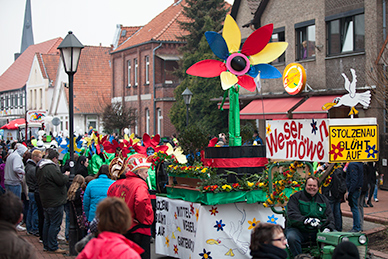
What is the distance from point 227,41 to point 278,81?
1379cm

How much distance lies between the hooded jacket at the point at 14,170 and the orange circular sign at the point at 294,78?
11503mm

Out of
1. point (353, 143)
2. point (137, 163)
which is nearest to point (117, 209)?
point (137, 163)

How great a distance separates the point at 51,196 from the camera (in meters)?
9.08

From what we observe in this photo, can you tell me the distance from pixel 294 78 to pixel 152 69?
18730 mm

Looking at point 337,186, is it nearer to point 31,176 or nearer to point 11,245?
point 31,176

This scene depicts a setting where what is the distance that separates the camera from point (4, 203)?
162 inches

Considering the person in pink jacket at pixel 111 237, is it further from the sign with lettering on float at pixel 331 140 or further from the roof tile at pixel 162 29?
the roof tile at pixel 162 29

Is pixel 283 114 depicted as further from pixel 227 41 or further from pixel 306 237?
pixel 306 237

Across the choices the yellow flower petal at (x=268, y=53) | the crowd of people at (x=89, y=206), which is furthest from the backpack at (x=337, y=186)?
the crowd of people at (x=89, y=206)

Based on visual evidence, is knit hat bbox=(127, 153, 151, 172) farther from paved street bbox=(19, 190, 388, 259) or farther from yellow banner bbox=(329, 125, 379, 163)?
paved street bbox=(19, 190, 388, 259)

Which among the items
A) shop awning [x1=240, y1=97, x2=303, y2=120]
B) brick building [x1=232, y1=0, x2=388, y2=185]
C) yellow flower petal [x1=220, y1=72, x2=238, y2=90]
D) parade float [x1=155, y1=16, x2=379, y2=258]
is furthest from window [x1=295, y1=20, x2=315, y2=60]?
yellow flower petal [x1=220, y1=72, x2=238, y2=90]

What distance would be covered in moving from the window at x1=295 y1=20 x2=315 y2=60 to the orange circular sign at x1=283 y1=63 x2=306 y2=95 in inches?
47.3

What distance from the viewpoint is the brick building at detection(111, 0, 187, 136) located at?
3691cm

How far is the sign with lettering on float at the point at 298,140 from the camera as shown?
6.62 meters
